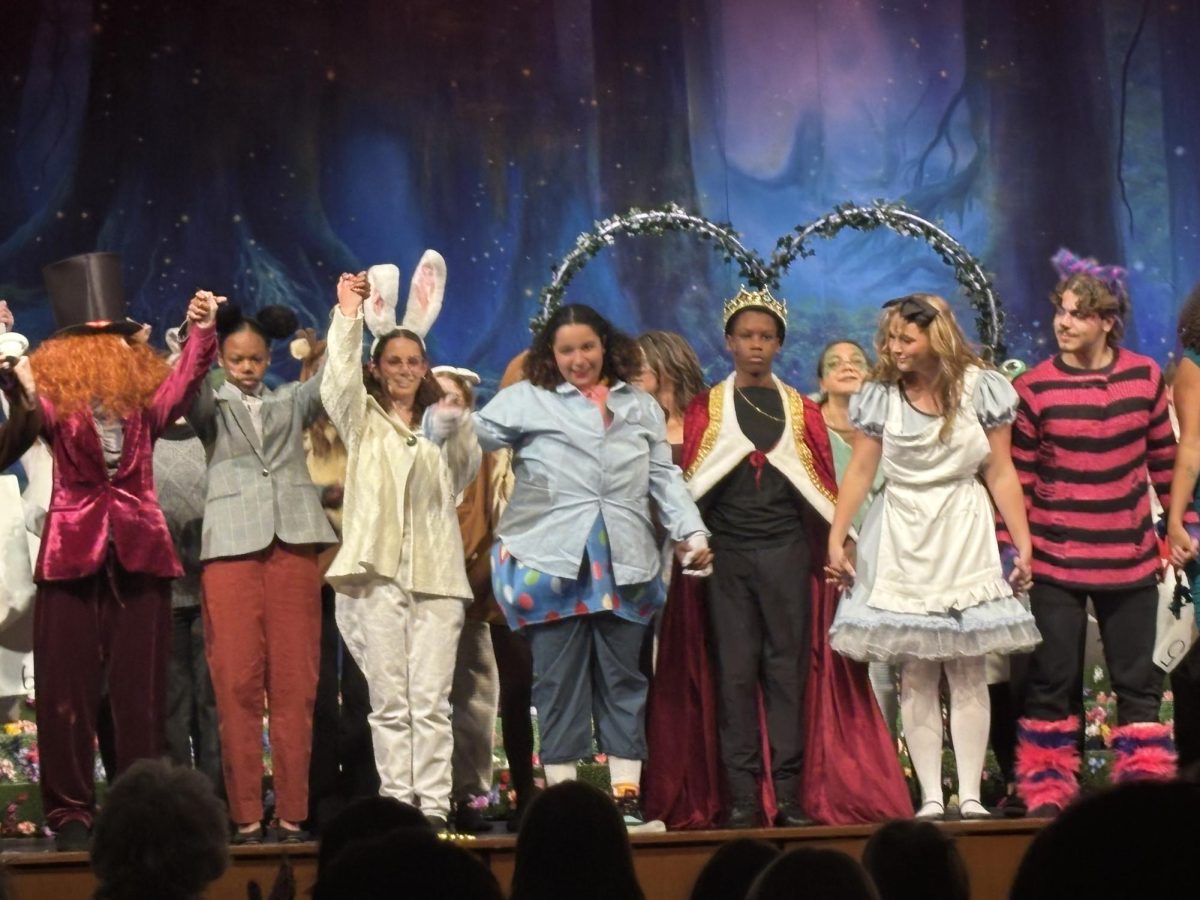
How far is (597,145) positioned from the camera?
33.9 feet

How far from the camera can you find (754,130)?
1038 cm

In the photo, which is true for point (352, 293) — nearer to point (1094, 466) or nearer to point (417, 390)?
point (417, 390)

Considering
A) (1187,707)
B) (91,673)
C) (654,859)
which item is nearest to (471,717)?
(654,859)

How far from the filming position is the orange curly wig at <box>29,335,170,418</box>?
560cm

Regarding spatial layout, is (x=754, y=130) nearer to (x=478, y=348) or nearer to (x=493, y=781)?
(x=478, y=348)

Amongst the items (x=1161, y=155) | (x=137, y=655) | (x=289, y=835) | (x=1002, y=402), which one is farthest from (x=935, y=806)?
(x=1161, y=155)

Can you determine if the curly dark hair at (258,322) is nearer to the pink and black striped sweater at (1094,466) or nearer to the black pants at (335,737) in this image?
the black pants at (335,737)

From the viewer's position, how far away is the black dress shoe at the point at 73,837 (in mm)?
5332

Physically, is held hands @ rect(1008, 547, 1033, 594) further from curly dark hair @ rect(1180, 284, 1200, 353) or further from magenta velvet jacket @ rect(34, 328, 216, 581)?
magenta velvet jacket @ rect(34, 328, 216, 581)

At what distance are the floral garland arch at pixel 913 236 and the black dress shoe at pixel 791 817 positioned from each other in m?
2.98

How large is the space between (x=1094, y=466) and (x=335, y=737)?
2.60 meters

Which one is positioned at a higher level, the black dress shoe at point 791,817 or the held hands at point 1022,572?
the held hands at point 1022,572

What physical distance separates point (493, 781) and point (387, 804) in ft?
9.12

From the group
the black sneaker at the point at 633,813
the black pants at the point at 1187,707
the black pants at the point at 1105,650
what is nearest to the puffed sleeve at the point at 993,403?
the black pants at the point at 1105,650
